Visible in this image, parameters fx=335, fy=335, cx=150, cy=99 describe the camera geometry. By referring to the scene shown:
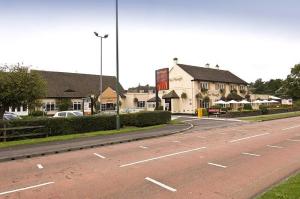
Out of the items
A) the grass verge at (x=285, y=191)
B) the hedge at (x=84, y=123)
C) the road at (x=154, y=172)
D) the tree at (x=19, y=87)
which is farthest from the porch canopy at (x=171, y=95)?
the grass verge at (x=285, y=191)

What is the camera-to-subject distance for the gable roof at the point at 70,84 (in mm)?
55156

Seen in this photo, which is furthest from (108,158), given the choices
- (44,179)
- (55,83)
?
(55,83)

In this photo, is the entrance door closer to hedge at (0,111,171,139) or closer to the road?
hedge at (0,111,171,139)

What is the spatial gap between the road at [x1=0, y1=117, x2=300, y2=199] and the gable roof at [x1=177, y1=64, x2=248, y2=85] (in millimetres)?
41274

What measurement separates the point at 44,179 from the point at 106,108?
44378 mm

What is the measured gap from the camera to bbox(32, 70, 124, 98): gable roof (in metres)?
55.2

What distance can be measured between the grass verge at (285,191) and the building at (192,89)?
1837 inches

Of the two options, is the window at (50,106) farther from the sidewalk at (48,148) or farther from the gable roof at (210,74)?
the sidewalk at (48,148)

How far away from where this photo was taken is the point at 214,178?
10.2 m

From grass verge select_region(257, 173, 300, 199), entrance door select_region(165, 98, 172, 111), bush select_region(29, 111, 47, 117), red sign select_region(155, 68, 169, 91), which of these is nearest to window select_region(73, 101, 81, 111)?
bush select_region(29, 111, 47, 117)

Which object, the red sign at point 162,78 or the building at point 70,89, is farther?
the building at point 70,89

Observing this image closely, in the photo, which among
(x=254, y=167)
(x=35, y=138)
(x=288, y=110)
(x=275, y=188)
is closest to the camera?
(x=275, y=188)

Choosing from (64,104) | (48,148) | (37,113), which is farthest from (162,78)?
(48,148)

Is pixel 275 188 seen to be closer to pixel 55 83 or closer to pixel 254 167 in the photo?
pixel 254 167
